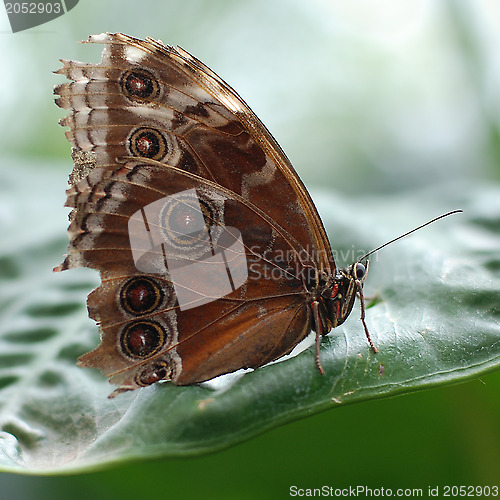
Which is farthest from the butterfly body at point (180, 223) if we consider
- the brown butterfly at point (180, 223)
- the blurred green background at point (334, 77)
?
the blurred green background at point (334, 77)

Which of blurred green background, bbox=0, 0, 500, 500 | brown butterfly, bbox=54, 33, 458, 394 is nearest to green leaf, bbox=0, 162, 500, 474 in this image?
brown butterfly, bbox=54, 33, 458, 394

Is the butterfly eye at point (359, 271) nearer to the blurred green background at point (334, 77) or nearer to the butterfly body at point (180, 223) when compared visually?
the butterfly body at point (180, 223)

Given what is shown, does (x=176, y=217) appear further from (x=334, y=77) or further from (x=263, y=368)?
(x=334, y=77)

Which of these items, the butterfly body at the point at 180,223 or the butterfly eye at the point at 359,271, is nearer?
the butterfly body at the point at 180,223

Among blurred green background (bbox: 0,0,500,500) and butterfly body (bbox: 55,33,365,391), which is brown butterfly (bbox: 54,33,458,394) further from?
blurred green background (bbox: 0,0,500,500)

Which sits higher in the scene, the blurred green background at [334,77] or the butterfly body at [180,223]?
the blurred green background at [334,77]

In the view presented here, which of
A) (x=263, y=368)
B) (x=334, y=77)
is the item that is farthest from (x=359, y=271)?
(x=334, y=77)

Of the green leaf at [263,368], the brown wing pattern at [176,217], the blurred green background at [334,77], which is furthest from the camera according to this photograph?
the blurred green background at [334,77]
